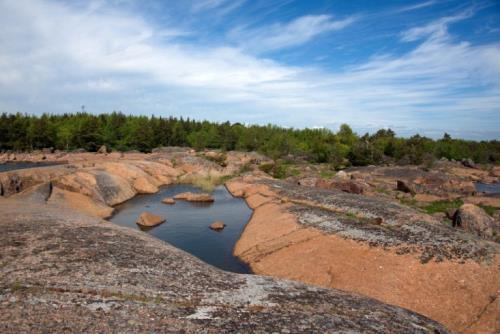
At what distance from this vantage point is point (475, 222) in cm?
3569

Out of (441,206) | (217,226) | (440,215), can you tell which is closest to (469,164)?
(441,206)

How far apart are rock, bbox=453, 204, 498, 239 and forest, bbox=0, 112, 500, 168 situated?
69958 millimetres

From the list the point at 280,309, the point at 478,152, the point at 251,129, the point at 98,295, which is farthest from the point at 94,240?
the point at 478,152

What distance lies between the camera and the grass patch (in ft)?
154

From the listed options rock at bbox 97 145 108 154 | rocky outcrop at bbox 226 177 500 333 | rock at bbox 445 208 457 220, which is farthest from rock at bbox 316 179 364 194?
rock at bbox 97 145 108 154

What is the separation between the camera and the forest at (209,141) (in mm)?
115375

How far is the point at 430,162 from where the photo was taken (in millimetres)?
106375

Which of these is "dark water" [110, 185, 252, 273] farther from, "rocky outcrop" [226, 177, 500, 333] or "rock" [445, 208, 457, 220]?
"rock" [445, 208, 457, 220]

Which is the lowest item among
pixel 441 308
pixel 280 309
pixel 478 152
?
pixel 441 308

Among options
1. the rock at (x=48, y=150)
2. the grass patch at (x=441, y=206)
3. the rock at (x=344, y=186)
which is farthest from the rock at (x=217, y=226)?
the rock at (x=48, y=150)

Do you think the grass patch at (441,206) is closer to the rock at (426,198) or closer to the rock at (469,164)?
the rock at (426,198)

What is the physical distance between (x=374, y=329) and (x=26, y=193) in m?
40.5

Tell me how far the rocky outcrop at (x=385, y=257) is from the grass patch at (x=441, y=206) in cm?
1120

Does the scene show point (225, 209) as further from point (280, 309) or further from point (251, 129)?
point (251, 129)
